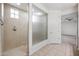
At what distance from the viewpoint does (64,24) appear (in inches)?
58.0

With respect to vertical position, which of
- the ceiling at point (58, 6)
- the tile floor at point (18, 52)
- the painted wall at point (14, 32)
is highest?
the ceiling at point (58, 6)

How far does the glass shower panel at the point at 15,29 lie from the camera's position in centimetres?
150

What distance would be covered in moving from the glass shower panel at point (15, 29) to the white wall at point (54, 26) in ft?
1.41

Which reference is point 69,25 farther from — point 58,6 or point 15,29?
point 15,29

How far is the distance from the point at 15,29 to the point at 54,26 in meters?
0.67

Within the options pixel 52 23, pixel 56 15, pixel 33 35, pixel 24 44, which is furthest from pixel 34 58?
pixel 56 15

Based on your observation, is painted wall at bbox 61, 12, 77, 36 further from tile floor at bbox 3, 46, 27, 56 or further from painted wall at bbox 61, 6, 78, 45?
tile floor at bbox 3, 46, 27, 56

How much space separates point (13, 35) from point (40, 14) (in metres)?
0.62

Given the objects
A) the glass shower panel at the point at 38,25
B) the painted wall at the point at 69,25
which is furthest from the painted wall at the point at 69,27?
the glass shower panel at the point at 38,25

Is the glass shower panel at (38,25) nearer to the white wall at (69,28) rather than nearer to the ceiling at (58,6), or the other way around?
the ceiling at (58,6)

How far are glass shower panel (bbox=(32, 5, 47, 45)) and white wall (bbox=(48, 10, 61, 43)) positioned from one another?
0.10 m

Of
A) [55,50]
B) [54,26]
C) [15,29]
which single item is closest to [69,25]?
[54,26]

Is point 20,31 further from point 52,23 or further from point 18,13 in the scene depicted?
point 52,23

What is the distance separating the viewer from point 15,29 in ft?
5.17
